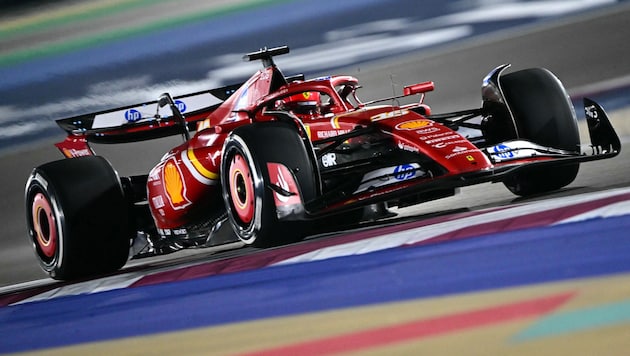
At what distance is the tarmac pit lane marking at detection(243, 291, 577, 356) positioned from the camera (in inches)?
108

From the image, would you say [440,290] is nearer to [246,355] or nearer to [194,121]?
[246,355]

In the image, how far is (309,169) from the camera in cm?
562

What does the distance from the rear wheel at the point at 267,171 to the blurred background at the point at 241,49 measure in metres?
5.50

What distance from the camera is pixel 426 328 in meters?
2.81

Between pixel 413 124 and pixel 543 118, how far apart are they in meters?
1.00

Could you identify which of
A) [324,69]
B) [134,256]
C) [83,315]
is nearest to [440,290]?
[83,315]

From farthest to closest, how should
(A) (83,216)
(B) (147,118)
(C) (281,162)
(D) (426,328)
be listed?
(B) (147,118) < (A) (83,216) < (C) (281,162) < (D) (426,328)

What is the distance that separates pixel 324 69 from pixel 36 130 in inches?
128

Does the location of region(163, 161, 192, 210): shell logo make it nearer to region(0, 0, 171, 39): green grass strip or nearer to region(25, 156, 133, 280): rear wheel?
region(25, 156, 133, 280): rear wheel

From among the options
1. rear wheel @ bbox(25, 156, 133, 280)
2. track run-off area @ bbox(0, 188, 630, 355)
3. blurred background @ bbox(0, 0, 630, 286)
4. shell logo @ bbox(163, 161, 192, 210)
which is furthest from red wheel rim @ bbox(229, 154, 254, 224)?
blurred background @ bbox(0, 0, 630, 286)

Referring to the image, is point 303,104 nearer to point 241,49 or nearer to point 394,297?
point 394,297

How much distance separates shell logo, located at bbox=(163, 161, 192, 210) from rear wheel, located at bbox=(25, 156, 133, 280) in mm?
336

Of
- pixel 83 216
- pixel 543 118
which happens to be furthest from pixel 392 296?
pixel 83 216

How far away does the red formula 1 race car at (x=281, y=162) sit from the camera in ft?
18.4
